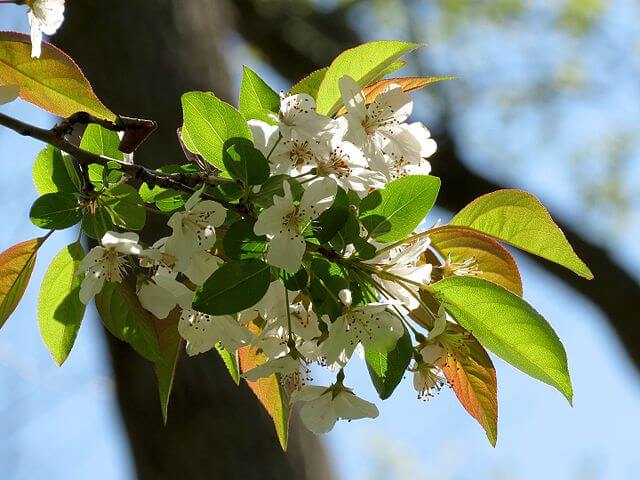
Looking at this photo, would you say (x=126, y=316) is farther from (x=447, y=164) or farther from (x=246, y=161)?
(x=447, y=164)

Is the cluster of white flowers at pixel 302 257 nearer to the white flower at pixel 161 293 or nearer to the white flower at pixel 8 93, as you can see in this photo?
the white flower at pixel 161 293

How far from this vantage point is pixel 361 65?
29.5 inches

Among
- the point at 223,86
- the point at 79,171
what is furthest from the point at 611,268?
the point at 79,171

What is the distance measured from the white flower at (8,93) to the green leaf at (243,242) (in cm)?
20

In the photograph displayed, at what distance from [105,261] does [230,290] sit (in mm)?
131

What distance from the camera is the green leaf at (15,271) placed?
2.57 feet

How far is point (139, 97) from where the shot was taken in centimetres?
220

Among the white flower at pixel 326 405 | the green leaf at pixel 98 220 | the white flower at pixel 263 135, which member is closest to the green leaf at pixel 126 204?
the green leaf at pixel 98 220

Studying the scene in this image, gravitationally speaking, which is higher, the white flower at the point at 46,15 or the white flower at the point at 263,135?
the white flower at the point at 46,15

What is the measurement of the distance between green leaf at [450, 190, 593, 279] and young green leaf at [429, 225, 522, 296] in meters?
0.01

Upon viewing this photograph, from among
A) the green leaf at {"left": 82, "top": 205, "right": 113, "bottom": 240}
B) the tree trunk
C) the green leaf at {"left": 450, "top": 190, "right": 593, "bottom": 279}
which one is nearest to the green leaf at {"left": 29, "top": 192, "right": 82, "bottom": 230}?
the green leaf at {"left": 82, "top": 205, "right": 113, "bottom": 240}

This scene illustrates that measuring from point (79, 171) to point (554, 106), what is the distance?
5.15 m

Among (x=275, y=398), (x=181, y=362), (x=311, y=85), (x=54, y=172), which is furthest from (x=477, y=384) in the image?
(x=181, y=362)

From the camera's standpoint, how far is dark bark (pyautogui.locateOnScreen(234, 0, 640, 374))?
308cm
